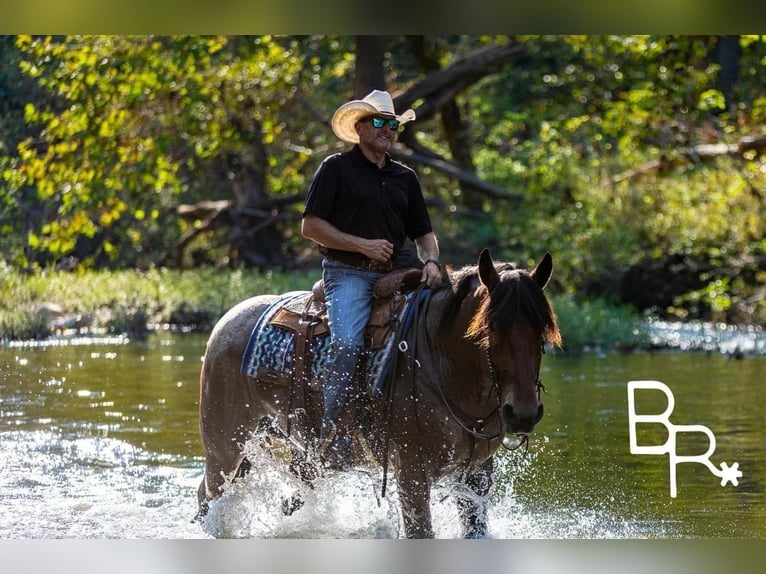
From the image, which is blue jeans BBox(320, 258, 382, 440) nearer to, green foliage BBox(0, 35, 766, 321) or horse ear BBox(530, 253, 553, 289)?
horse ear BBox(530, 253, 553, 289)

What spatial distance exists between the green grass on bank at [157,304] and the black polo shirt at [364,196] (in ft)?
12.3

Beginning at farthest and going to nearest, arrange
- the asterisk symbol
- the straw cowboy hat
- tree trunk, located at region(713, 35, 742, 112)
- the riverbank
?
tree trunk, located at region(713, 35, 742, 112)
the riverbank
the asterisk symbol
the straw cowboy hat

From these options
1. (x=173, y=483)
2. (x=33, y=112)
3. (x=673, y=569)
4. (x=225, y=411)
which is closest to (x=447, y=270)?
(x=225, y=411)

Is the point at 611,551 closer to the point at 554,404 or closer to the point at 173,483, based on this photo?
the point at 173,483

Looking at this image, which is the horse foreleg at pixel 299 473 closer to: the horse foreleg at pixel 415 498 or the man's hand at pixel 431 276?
the horse foreleg at pixel 415 498

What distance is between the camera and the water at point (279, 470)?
19.2ft

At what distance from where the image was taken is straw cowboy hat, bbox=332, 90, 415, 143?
17.0 feet

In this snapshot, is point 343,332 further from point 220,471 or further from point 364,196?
point 220,471

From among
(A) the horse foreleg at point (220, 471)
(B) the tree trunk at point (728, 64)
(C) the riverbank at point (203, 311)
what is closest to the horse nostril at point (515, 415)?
(A) the horse foreleg at point (220, 471)

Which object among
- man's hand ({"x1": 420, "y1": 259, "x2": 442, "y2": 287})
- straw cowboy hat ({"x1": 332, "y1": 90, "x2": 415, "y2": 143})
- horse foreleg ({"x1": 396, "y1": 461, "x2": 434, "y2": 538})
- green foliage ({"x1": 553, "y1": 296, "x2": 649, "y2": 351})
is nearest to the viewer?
horse foreleg ({"x1": 396, "y1": 461, "x2": 434, "y2": 538})

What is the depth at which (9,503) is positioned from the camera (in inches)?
256

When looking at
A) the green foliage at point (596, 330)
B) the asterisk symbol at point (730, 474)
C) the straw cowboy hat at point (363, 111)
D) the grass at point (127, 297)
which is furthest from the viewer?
the green foliage at point (596, 330)

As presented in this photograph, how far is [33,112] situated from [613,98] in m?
7.70

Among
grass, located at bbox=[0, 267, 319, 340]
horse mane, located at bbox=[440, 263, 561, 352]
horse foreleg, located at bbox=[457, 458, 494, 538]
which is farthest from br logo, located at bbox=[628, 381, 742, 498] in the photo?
grass, located at bbox=[0, 267, 319, 340]
